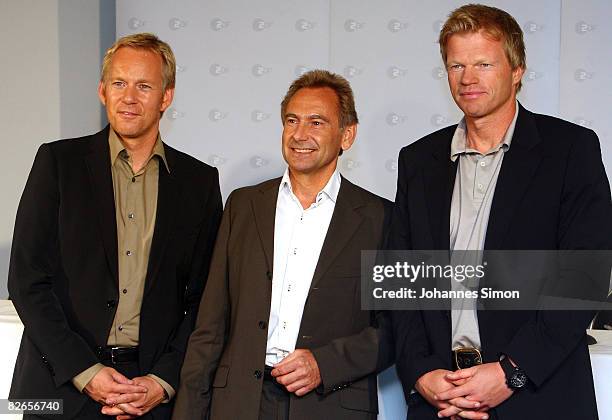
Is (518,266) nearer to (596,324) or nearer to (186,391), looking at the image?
(186,391)

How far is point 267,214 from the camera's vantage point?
268 cm

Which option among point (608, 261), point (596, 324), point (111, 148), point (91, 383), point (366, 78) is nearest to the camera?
point (608, 261)

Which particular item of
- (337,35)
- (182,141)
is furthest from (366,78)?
(182,141)

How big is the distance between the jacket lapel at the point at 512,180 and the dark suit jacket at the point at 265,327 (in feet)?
1.47

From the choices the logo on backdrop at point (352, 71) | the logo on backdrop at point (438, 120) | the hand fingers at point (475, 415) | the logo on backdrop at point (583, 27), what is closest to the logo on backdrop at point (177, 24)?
the logo on backdrop at point (352, 71)

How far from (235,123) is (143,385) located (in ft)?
13.7

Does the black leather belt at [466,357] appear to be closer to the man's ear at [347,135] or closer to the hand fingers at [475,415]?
the hand fingers at [475,415]

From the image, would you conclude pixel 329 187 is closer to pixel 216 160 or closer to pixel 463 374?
pixel 463 374

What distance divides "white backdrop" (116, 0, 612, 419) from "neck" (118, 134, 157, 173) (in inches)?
143

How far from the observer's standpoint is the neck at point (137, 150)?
269cm

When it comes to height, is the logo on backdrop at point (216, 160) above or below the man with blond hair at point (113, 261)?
above

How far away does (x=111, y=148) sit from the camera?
2.68 metres

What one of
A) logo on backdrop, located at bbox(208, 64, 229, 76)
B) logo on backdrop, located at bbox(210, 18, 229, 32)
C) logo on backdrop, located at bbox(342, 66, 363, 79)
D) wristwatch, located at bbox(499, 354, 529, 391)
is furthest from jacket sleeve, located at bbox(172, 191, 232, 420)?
logo on backdrop, located at bbox(210, 18, 229, 32)

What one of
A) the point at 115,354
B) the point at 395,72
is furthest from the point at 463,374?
the point at 395,72
